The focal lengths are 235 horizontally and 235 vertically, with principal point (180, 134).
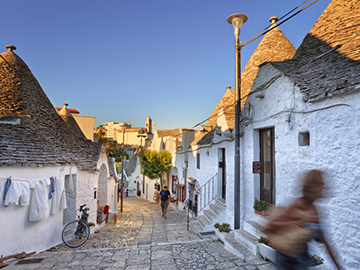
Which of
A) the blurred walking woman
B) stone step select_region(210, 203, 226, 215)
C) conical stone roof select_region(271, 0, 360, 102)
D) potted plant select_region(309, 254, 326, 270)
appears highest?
conical stone roof select_region(271, 0, 360, 102)

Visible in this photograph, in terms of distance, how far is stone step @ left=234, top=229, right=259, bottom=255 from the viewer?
540 centimetres

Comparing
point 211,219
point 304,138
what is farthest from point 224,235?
point 304,138

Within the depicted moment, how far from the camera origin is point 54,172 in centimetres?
775

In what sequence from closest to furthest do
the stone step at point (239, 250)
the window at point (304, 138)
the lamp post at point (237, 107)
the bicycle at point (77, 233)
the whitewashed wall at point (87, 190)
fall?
the window at point (304, 138), the stone step at point (239, 250), the lamp post at point (237, 107), the bicycle at point (77, 233), the whitewashed wall at point (87, 190)

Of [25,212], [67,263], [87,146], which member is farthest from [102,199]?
[67,263]

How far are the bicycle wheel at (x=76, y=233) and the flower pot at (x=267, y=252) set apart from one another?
227 inches

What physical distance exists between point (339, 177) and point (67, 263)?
5.96m

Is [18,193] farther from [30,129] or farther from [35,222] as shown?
[30,129]

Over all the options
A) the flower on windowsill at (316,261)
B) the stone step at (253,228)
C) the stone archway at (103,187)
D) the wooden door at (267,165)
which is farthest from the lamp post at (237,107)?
the stone archway at (103,187)

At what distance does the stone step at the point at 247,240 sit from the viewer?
5398 mm

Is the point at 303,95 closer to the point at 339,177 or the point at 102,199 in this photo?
the point at 339,177

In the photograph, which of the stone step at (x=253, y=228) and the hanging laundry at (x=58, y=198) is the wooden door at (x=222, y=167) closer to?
the stone step at (x=253, y=228)

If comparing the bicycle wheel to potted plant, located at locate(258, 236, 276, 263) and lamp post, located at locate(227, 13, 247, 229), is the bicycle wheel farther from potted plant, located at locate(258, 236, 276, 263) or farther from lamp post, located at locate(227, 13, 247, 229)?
potted plant, located at locate(258, 236, 276, 263)

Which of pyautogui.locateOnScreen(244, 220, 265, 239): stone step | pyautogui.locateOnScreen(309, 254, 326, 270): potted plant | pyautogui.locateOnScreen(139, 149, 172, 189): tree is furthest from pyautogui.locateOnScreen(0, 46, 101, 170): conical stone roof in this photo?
pyautogui.locateOnScreen(139, 149, 172, 189): tree
